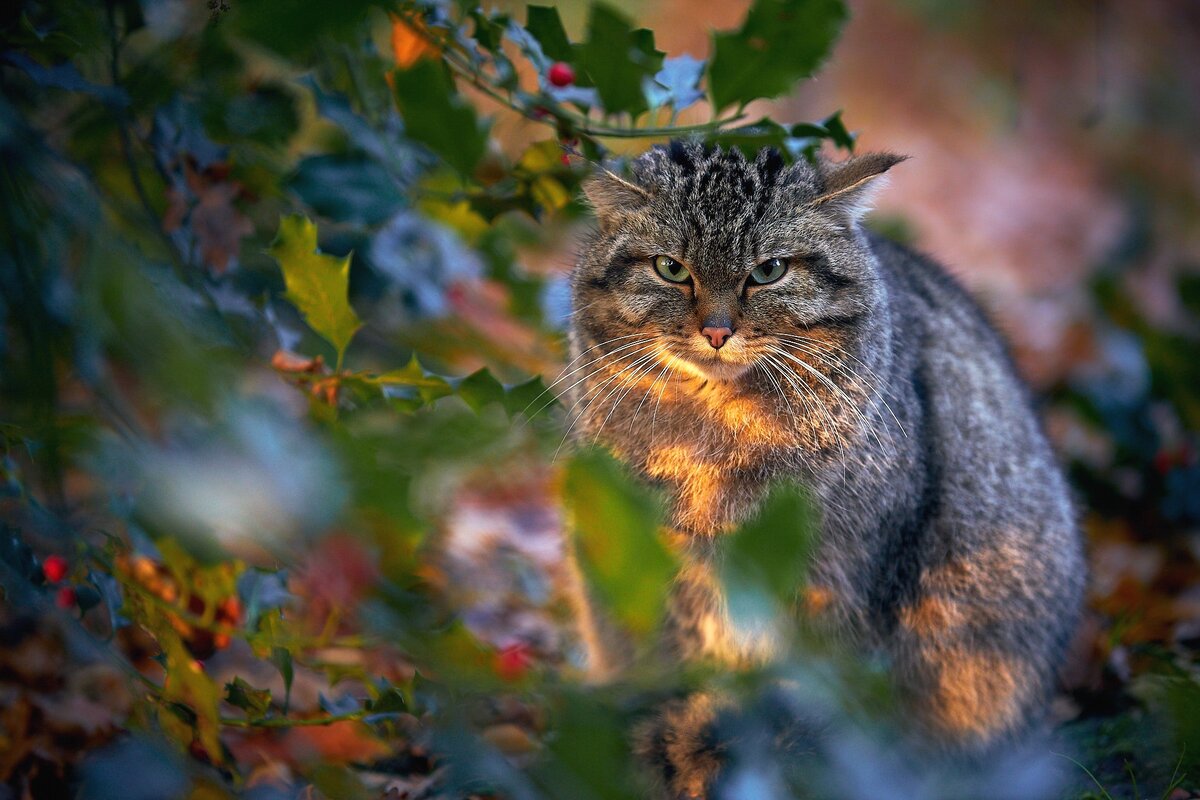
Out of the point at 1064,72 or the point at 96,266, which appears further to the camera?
the point at 1064,72

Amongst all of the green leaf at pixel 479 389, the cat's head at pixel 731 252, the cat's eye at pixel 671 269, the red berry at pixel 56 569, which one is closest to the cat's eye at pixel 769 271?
the cat's head at pixel 731 252

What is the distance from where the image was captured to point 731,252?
6.08ft

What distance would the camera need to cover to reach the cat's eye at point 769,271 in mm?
1886

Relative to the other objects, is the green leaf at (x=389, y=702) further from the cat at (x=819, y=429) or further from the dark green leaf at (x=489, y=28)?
the dark green leaf at (x=489, y=28)

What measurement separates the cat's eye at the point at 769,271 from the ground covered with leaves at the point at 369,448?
0.23 m

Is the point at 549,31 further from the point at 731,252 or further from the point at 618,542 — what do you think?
the point at 618,542

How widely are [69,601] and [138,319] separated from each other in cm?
134

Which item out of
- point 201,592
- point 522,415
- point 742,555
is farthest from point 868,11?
point 742,555

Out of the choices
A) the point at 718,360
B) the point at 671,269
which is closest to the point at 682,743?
the point at 718,360

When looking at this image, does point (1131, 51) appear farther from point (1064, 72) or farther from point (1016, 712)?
point (1016, 712)

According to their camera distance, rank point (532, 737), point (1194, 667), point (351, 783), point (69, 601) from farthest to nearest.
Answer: point (1194, 667) < point (532, 737) < point (69, 601) < point (351, 783)

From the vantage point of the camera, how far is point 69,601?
176cm

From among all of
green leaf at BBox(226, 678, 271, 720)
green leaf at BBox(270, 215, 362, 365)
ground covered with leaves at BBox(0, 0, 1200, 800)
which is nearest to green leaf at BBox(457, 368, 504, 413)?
ground covered with leaves at BBox(0, 0, 1200, 800)

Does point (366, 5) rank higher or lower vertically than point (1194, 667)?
higher
